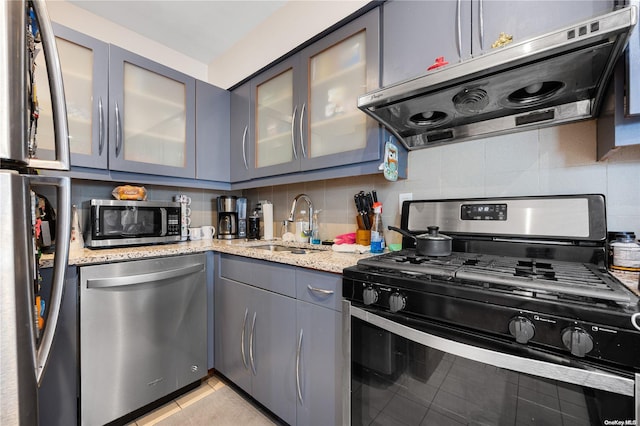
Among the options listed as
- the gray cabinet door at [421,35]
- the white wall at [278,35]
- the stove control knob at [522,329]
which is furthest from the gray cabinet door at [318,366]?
the white wall at [278,35]

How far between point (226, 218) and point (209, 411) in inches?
51.3

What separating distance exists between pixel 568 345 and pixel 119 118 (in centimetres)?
231

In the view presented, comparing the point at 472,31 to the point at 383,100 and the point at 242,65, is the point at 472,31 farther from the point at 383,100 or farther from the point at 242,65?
the point at 242,65

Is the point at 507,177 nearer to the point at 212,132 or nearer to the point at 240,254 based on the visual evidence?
the point at 240,254

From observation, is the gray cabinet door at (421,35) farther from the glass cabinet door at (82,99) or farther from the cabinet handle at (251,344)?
the glass cabinet door at (82,99)

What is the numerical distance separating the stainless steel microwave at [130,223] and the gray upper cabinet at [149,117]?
9.5 inches

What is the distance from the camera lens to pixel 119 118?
5.46ft

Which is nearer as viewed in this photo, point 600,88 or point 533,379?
point 533,379

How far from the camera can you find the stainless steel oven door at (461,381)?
583 mm

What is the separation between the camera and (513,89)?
986 millimetres

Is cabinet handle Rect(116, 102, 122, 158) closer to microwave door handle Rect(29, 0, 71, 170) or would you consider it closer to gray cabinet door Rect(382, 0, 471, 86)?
microwave door handle Rect(29, 0, 71, 170)

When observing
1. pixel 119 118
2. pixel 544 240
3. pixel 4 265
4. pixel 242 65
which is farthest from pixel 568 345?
pixel 242 65

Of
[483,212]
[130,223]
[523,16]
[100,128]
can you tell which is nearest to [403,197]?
[483,212]

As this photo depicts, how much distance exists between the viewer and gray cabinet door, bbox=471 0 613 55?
852mm
